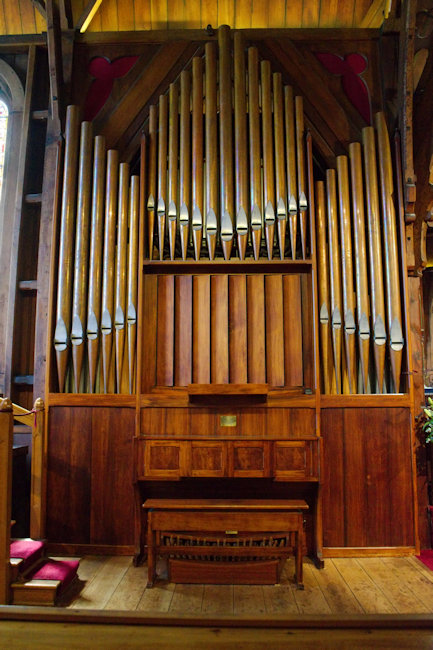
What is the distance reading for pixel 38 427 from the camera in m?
4.36

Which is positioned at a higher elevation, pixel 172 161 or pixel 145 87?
pixel 145 87

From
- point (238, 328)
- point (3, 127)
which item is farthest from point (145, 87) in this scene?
point (238, 328)

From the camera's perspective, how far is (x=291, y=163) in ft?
15.6

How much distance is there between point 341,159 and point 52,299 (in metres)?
3.07

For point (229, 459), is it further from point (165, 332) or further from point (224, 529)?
point (165, 332)

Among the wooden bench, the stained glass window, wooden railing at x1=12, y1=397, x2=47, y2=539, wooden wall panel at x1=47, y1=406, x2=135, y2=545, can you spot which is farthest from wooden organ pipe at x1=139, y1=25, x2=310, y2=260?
the wooden bench

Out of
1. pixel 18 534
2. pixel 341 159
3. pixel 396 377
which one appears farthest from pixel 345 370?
pixel 18 534

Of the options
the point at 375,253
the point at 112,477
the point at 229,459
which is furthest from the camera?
the point at 375,253

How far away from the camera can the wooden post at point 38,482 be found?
430 cm

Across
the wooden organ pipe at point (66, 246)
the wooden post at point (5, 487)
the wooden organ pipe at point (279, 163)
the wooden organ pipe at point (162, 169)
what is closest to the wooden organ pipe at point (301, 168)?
the wooden organ pipe at point (279, 163)

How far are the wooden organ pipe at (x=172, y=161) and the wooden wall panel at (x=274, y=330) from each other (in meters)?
1.02

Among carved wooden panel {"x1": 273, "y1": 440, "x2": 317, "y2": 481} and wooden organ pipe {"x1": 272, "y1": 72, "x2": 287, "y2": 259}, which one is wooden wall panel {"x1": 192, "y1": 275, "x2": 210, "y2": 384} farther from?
carved wooden panel {"x1": 273, "y1": 440, "x2": 317, "y2": 481}

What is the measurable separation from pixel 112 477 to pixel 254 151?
10.9 ft

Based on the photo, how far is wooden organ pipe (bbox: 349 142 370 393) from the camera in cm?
456
